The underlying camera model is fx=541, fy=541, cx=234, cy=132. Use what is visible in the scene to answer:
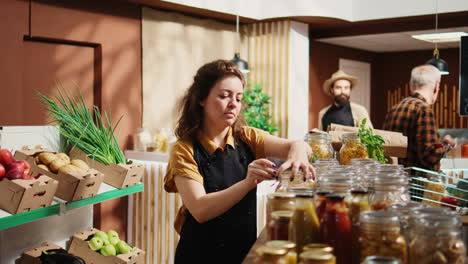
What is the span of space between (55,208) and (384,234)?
1864mm

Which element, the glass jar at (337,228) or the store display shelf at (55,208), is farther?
the store display shelf at (55,208)

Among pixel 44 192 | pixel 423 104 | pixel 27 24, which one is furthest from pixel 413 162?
pixel 27 24

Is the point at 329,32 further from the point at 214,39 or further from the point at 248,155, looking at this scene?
the point at 248,155

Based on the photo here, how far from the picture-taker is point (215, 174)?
2164 mm

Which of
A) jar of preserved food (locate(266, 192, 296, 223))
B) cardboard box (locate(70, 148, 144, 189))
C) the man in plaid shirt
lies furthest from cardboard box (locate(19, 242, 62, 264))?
the man in plaid shirt

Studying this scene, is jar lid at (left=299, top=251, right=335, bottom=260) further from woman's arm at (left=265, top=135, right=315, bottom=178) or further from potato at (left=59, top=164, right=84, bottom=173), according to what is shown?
potato at (left=59, top=164, right=84, bottom=173)

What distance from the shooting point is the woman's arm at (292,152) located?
5.33 feet

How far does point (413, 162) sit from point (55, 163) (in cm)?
228

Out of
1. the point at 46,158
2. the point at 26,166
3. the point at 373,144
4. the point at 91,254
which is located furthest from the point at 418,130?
the point at 26,166

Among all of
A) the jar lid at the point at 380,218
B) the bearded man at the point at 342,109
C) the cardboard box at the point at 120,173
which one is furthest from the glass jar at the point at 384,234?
the bearded man at the point at 342,109

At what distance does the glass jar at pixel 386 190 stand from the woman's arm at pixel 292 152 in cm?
31

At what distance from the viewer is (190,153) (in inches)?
83.5

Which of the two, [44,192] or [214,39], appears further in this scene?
[214,39]

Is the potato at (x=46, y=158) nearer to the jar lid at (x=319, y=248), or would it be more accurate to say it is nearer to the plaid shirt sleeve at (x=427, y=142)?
the jar lid at (x=319, y=248)
